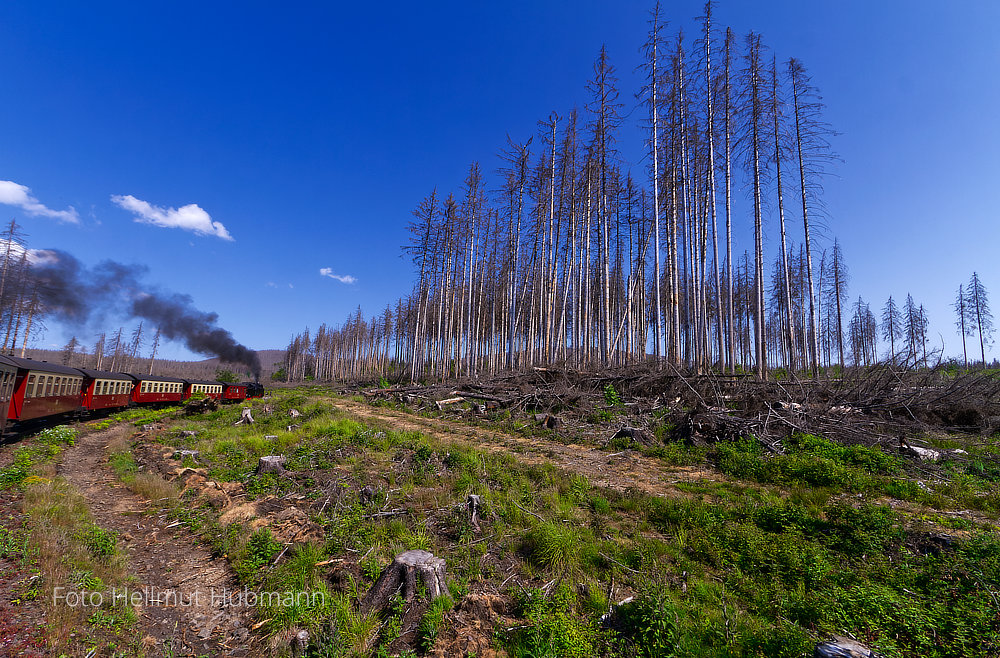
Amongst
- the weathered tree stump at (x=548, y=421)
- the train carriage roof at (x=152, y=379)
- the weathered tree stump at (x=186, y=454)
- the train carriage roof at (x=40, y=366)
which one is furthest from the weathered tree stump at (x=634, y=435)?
the train carriage roof at (x=152, y=379)

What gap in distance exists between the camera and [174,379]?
990 inches

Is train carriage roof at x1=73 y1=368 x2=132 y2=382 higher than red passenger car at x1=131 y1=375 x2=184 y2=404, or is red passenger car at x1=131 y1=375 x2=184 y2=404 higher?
train carriage roof at x1=73 y1=368 x2=132 y2=382

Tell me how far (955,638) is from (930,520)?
313 cm

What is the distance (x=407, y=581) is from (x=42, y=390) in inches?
729

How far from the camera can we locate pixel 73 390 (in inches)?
635

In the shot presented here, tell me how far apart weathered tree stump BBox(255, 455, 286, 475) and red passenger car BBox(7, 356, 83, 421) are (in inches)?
423

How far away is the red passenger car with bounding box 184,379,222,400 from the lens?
83.7ft

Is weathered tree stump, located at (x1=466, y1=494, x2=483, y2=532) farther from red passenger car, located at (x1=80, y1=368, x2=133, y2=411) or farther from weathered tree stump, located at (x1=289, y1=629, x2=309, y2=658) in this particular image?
red passenger car, located at (x1=80, y1=368, x2=133, y2=411)

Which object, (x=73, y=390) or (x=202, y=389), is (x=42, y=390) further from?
(x=202, y=389)

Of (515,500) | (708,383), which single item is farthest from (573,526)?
(708,383)

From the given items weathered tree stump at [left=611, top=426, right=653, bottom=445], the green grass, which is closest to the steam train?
the green grass

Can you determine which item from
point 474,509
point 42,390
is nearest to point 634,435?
point 474,509

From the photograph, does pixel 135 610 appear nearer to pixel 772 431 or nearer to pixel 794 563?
pixel 794 563

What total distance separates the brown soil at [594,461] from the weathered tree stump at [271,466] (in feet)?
15.6
